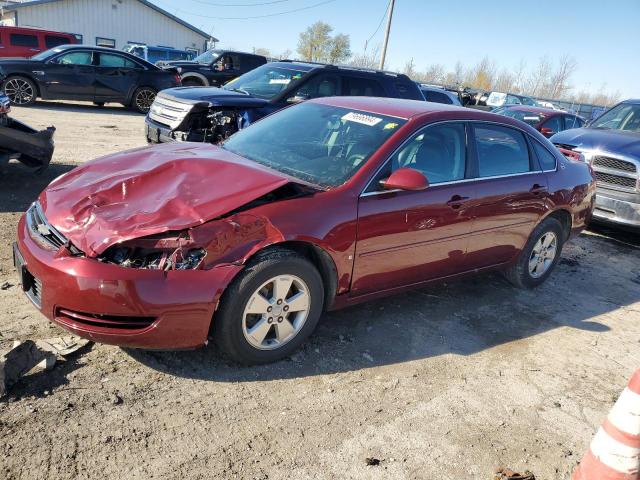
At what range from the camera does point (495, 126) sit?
4605 millimetres

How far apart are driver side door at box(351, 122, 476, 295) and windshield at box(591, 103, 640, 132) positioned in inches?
231

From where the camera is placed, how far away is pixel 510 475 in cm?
271

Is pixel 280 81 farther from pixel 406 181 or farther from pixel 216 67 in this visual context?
pixel 216 67

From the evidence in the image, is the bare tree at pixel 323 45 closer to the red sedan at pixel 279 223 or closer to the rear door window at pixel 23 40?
the rear door window at pixel 23 40

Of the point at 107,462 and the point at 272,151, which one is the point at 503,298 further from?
the point at 107,462

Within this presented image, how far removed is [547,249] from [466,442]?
2.96m

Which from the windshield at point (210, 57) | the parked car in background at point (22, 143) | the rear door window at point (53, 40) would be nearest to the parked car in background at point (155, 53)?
the rear door window at point (53, 40)

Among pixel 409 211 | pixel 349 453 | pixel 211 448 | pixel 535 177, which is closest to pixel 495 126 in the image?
pixel 535 177

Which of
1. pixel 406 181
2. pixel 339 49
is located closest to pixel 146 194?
pixel 406 181

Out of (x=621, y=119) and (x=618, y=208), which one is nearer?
(x=618, y=208)

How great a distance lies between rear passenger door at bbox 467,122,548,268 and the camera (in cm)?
435

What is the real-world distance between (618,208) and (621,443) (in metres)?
5.63

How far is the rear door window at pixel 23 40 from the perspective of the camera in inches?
816

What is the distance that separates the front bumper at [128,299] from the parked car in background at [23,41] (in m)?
22.0
